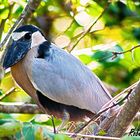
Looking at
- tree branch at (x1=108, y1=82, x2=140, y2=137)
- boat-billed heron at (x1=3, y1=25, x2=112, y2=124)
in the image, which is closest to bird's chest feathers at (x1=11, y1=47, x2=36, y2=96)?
boat-billed heron at (x1=3, y1=25, x2=112, y2=124)

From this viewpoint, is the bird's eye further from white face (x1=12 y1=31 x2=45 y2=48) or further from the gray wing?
the gray wing

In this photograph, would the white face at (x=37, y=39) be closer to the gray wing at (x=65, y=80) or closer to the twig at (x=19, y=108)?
the gray wing at (x=65, y=80)

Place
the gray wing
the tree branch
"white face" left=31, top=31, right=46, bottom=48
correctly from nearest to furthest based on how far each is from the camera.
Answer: the tree branch < the gray wing < "white face" left=31, top=31, right=46, bottom=48

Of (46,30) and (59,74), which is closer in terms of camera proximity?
(59,74)

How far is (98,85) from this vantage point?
7.48 feet

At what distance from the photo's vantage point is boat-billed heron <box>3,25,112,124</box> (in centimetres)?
218

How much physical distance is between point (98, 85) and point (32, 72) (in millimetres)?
269

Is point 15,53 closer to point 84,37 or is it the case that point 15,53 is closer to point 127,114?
point 84,37

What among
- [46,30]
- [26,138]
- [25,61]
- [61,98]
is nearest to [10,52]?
[25,61]

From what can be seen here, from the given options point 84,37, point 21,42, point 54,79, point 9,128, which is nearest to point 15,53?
point 21,42

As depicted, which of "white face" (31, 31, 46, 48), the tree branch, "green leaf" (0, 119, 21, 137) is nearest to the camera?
"green leaf" (0, 119, 21, 137)

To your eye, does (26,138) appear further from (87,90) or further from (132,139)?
(87,90)

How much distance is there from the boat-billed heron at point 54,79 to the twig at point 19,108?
0.08 meters

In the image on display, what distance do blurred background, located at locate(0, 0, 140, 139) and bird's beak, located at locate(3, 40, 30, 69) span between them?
12cm
